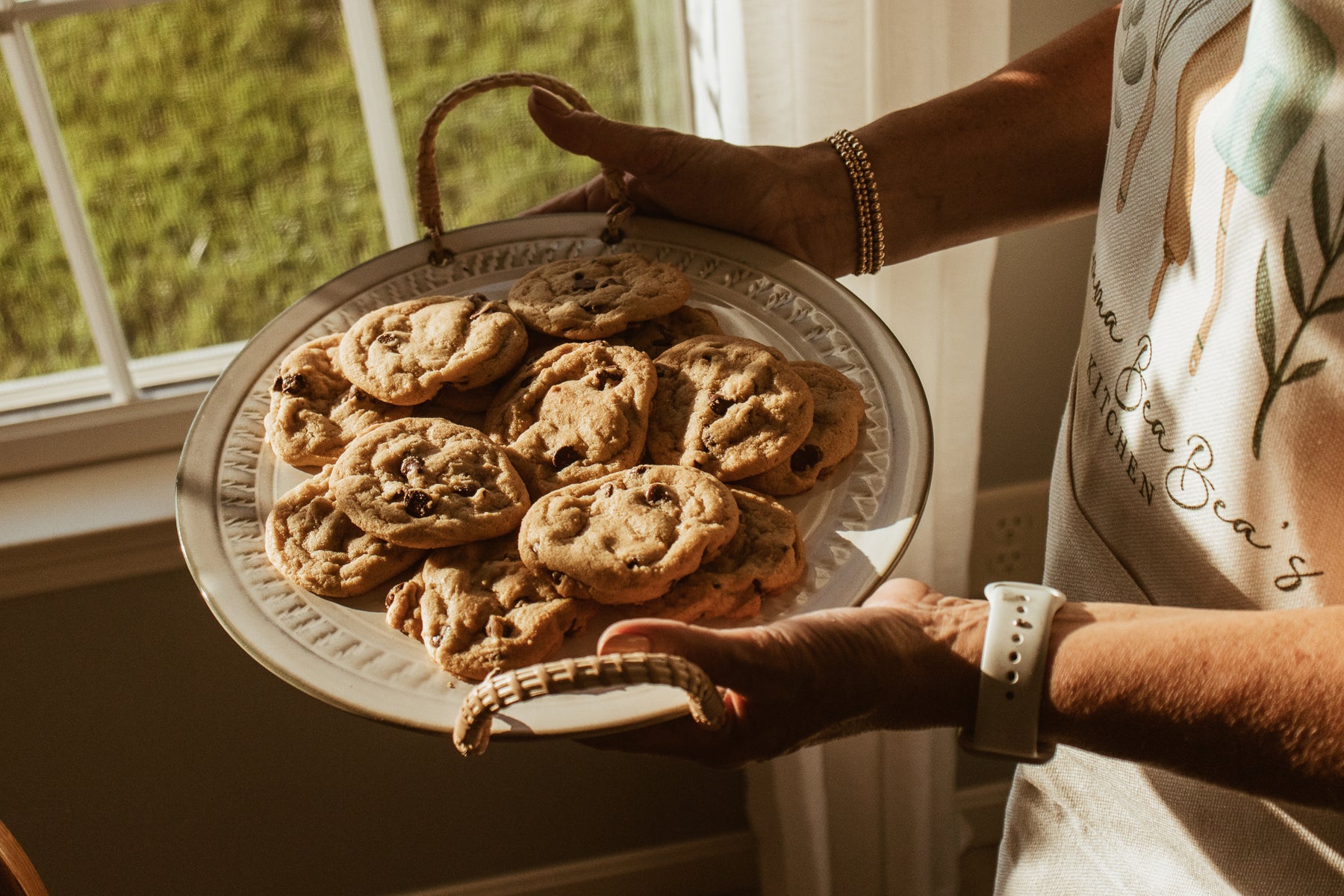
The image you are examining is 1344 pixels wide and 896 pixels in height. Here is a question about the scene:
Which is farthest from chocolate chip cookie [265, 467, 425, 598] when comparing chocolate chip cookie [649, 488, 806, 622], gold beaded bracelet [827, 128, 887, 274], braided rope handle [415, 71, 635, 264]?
gold beaded bracelet [827, 128, 887, 274]

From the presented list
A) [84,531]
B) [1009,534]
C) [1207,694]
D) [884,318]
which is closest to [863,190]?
[884,318]

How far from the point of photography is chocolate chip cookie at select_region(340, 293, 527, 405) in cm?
82

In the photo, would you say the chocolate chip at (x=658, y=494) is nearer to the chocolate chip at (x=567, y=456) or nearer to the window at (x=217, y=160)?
the chocolate chip at (x=567, y=456)

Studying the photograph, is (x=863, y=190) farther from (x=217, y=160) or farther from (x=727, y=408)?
(x=217, y=160)

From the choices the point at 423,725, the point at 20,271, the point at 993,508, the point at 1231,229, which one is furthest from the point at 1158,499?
the point at 20,271

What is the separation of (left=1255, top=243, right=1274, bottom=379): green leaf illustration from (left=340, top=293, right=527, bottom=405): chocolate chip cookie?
0.55m

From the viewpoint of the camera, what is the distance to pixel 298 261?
1.49 m

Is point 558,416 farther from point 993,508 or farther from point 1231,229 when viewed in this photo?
point 993,508

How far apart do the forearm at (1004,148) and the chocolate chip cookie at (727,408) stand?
0.33 meters

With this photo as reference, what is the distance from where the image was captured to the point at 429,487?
737mm

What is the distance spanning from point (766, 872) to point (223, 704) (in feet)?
2.96

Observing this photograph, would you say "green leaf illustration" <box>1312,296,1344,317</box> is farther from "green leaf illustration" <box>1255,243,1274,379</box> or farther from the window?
the window

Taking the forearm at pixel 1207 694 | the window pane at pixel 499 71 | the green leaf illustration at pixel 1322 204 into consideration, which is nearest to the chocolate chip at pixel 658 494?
the forearm at pixel 1207 694

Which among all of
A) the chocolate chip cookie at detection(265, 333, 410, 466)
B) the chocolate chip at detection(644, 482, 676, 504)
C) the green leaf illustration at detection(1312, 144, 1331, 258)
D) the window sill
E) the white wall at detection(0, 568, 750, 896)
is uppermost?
the green leaf illustration at detection(1312, 144, 1331, 258)
